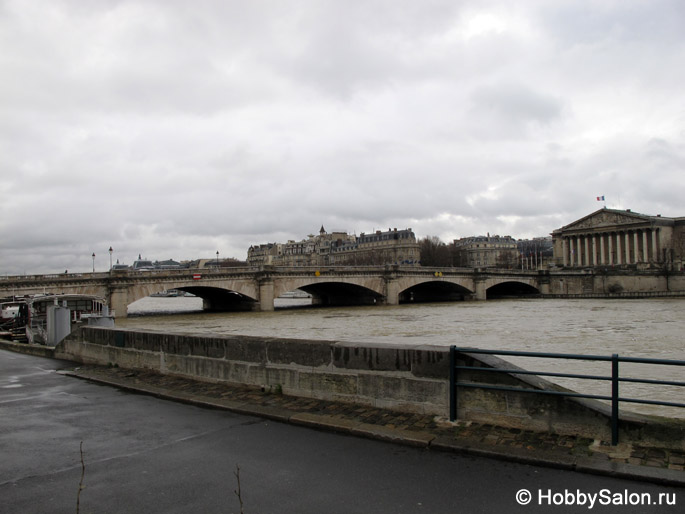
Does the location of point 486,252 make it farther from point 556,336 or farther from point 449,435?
point 449,435

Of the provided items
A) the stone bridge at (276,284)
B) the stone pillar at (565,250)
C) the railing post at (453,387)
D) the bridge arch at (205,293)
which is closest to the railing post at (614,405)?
the railing post at (453,387)

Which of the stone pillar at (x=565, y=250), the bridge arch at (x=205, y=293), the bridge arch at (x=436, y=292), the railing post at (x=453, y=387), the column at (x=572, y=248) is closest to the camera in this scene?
the railing post at (x=453, y=387)

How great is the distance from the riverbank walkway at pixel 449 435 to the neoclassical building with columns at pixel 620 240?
112484 mm

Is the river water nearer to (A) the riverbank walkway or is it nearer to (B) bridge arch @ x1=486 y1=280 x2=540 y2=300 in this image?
(A) the riverbank walkway

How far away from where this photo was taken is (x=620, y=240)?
11831 cm

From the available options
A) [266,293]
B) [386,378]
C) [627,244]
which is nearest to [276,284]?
[266,293]

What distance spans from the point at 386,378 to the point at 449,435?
1.33 m

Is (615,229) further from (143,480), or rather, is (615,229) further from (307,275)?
(143,480)

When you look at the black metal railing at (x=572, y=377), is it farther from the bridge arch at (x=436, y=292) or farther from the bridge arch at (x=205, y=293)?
the bridge arch at (x=436, y=292)

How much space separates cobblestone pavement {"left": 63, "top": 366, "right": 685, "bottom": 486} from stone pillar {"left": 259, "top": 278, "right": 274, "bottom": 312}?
4855 centimetres

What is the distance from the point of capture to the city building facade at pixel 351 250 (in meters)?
141

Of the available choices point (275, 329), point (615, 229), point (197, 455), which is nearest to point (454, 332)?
point (275, 329)

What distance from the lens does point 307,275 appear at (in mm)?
60281

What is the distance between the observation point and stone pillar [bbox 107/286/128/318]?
46.7 meters
